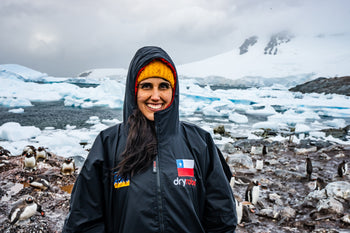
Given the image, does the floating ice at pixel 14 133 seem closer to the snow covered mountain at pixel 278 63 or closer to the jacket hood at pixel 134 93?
the jacket hood at pixel 134 93

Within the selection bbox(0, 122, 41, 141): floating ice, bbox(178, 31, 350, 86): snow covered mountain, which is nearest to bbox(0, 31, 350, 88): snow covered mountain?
bbox(178, 31, 350, 86): snow covered mountain

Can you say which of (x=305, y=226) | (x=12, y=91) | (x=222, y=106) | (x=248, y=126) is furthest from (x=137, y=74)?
(x=12, y=91)

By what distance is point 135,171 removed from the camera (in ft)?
3.98

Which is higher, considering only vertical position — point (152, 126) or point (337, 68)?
point (337, 68)

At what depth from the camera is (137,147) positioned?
4.02 ft

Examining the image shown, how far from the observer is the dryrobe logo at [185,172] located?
1.23m

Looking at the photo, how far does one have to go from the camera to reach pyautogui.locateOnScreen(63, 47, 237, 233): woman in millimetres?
1154

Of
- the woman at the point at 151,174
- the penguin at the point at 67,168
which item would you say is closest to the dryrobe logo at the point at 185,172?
the woman at the point at 151,174

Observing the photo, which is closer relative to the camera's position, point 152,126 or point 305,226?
point 152,126

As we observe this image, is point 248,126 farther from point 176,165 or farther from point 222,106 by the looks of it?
point 176,165

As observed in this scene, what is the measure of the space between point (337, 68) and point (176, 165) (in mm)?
70415

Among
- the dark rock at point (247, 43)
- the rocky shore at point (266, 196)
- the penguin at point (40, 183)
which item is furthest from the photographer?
the dark rock at point (247, 43)

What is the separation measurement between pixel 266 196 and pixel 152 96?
176 inches

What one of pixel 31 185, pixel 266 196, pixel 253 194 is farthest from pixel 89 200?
pixel 266 196
